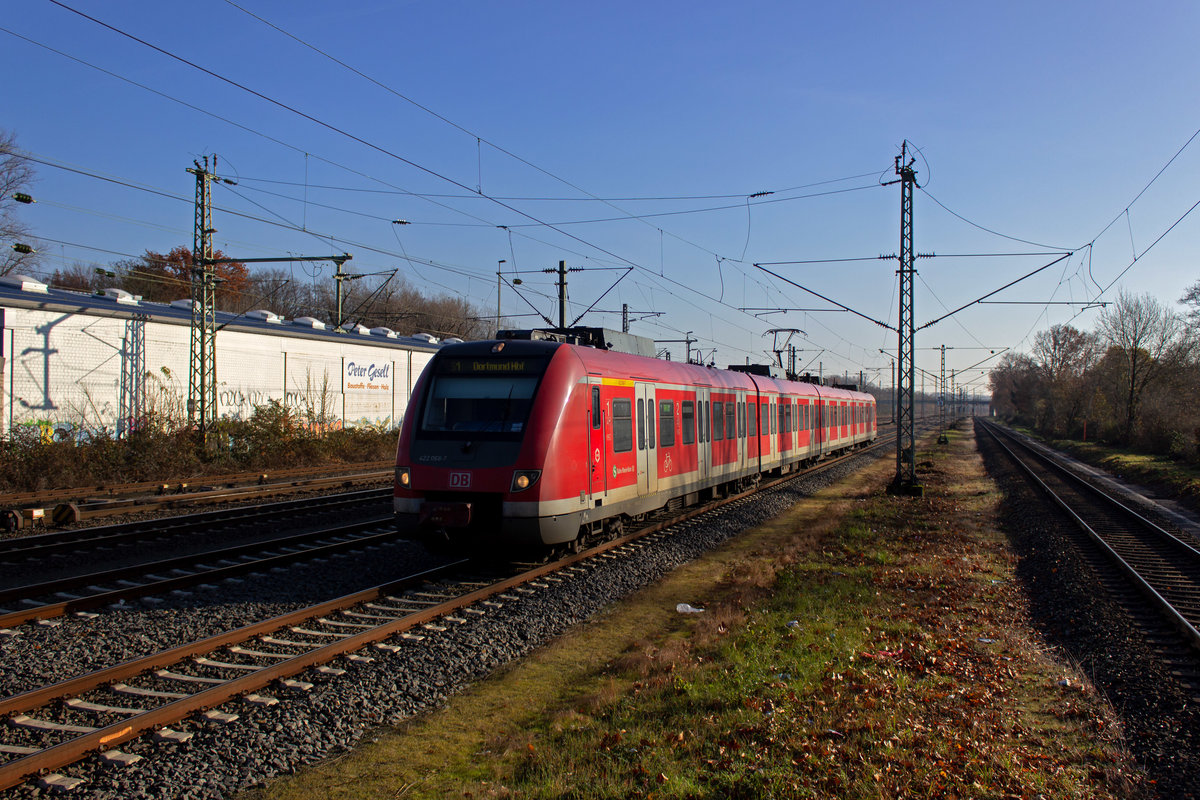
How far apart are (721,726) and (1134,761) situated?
99.9 inches

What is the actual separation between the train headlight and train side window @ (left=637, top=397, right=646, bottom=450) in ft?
11.0

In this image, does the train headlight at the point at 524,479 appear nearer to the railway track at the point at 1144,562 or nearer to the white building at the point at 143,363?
the railway track at the point at 1144,562

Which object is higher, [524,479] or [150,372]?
[150,372]

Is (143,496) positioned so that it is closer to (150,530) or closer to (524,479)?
(150,530)

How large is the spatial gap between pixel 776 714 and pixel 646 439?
7.50 meters

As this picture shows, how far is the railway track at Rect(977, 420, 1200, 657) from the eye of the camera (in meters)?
8.04

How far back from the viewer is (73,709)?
17.2ft

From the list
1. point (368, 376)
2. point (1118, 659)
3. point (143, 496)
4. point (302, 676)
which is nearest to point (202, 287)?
point (143, 496)

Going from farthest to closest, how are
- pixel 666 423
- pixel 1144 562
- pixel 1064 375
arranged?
pixel 1064 375, pixel 666 423, pixel 1144 562

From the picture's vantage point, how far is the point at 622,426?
455 inches

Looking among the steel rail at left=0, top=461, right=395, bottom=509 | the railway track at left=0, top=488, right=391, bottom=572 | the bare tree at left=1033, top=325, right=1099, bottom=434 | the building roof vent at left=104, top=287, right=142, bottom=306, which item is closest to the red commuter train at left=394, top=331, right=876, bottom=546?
the railway track at left=0, top=488, right=391, bottom=572

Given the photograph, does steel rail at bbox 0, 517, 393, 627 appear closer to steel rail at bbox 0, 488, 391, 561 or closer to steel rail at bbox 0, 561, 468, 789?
steel rail at bbox 0, 561, 468, 789

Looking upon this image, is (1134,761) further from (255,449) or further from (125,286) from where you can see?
(125,286)

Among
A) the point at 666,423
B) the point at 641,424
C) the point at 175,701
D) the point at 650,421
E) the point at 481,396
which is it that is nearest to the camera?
the point at 175,701
